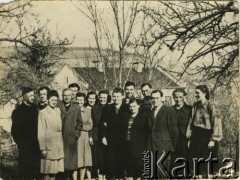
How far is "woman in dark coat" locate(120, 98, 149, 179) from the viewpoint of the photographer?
5082 millimetres

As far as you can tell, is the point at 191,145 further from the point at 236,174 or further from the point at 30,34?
the point at 30,34

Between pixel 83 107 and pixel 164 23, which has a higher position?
pixel 164 23

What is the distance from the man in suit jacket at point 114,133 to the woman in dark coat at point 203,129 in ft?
2.71

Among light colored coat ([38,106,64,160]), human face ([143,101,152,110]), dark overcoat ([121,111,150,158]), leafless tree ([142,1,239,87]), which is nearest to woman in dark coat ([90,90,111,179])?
dark overcoat ([121,111,150,158])

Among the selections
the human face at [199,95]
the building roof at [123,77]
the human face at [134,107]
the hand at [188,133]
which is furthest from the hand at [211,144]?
the human face at [134,107]

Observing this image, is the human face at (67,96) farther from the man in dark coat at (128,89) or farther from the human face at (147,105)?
the human face at (147,105)

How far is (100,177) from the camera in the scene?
199 inches

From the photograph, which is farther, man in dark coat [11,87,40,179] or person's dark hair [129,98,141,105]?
person's dark hair [129,98,141,105]

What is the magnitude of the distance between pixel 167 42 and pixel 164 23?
0.76 ft

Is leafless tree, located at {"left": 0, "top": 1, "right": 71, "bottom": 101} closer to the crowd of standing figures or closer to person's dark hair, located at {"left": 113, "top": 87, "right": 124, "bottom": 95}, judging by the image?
the crowd of standing figures

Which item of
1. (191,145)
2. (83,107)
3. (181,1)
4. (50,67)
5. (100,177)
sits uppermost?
(181,1)

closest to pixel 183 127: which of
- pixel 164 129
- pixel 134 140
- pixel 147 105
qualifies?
pixel 164 129

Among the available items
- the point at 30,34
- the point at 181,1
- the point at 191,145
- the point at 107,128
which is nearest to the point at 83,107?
the point at 107,128

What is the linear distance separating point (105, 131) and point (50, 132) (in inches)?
25.0
